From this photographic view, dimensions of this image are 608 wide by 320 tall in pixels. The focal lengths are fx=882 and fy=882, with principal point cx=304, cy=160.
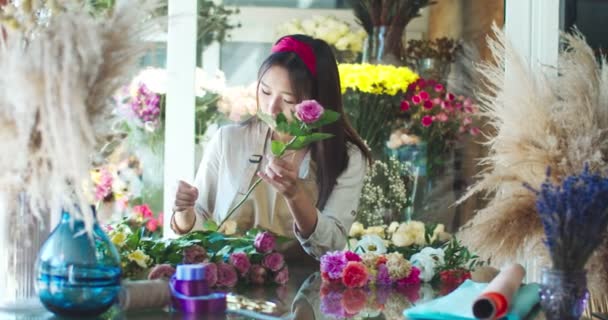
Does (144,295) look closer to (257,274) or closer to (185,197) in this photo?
(257,274)

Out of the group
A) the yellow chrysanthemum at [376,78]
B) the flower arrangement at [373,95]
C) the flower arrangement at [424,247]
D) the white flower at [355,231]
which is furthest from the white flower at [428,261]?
the yellow chrysanthemum at [376,78]

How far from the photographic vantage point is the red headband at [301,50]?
1.80 metres

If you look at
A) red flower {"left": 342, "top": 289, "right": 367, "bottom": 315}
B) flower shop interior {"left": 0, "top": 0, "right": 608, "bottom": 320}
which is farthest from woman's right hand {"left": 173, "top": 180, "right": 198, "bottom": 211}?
red flower {"left": 342, "top": 289, "right": 367, "bottom": 315}

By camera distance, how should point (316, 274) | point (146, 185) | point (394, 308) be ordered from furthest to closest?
1. point (146, 185)
2. point (316, 274)
3. point (394, 308)

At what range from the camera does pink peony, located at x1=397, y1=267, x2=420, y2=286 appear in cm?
161

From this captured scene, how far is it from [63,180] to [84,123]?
78 millimetres

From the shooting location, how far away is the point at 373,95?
186 centimetres

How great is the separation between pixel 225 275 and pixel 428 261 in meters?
0.41

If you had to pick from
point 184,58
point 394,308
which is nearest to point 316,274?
point 394,308

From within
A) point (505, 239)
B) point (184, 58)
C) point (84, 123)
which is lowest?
point (505, 239)

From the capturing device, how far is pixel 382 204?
1.84 meters

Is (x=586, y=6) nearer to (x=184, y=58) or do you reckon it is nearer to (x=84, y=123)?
(x=184, y=58)

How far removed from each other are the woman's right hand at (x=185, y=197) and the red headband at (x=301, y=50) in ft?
1.09

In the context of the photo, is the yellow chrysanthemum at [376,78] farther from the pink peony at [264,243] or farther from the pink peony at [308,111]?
the pink peony at [264,243]
